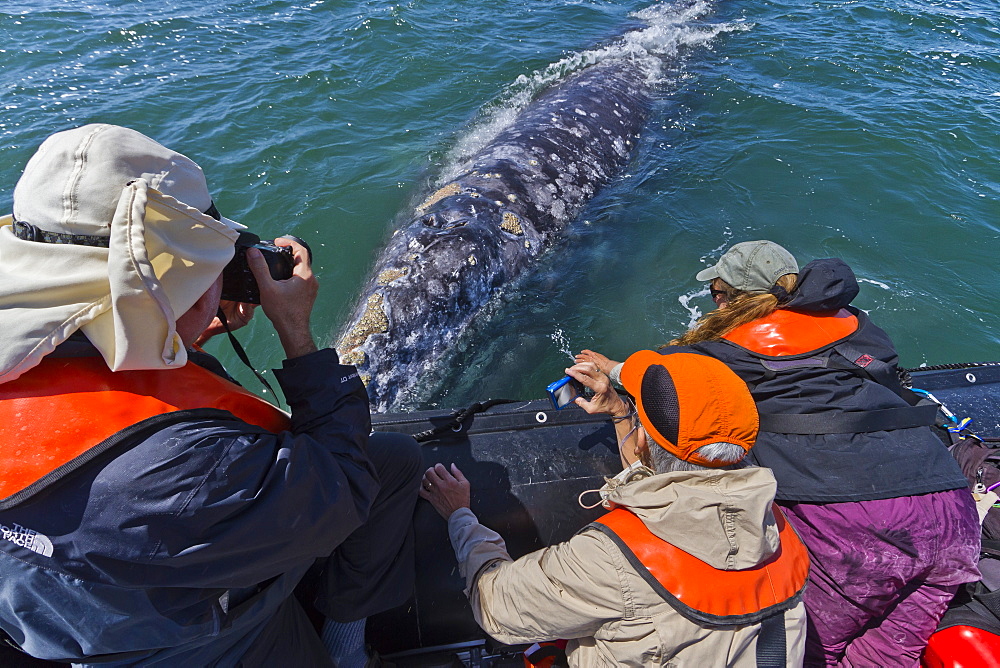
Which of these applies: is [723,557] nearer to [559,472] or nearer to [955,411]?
[559,472]

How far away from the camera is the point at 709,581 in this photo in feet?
6.66

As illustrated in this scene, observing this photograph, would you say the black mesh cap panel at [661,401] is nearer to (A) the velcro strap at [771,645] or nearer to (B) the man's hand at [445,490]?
(A) the velcro strap at [771,645]

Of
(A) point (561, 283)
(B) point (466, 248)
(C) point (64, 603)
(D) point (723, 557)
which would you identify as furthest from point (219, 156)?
(D) point (723, 557)

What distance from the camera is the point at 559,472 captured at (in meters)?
3.47

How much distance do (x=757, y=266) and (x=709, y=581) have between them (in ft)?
6.80

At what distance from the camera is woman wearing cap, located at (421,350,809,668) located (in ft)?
6.68

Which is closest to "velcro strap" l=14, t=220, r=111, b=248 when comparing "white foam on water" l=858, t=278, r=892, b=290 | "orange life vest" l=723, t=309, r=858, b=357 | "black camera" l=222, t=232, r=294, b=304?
"black camera" l=222, t=232, r=294, b=304

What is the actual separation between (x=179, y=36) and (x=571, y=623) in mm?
12419

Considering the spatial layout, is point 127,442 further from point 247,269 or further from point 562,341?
point 562,341

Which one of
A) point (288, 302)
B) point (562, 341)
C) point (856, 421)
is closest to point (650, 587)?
point (856, 421)

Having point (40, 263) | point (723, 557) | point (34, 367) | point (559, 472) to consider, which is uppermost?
point (40, 263)

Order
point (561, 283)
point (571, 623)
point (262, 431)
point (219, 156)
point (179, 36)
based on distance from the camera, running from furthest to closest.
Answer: point (179, 36) → point (219, 156) → point (561, 283) → point (571, 623) → point (262, 431)

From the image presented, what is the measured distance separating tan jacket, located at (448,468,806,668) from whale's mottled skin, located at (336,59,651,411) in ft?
9.40

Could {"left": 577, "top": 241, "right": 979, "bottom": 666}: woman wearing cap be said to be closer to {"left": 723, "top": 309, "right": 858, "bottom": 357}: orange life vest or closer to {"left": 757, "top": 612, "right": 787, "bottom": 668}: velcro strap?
{"left": 723, "top": 309, "right": 858, "bottom": 357}: orange life vest
